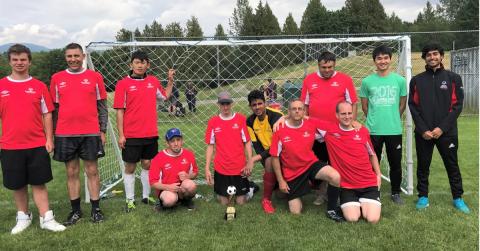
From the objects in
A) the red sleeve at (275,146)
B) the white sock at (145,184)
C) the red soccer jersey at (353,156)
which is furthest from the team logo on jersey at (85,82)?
the red soccer jersey at (353,156)

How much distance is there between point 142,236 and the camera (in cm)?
362

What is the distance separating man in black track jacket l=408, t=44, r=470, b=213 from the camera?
4070 millimetres

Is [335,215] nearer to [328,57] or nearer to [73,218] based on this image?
[328,57]

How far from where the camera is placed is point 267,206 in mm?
4301

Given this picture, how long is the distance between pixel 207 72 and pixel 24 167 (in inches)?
259

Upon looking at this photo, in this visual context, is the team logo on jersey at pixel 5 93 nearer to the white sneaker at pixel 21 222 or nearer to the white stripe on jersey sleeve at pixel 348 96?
the white sneaker at pixel 21 222

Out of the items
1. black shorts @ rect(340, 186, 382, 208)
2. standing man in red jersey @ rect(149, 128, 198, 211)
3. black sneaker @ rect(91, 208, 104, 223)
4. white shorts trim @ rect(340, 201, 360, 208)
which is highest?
standing man in red jersey @ rect(149, 128, 198, 211)

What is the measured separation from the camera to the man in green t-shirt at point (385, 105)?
169 inches

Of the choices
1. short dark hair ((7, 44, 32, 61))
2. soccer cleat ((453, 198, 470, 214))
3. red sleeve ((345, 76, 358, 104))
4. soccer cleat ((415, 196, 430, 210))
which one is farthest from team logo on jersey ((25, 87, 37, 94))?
soccer cleat ((453, 198, 470, 214))

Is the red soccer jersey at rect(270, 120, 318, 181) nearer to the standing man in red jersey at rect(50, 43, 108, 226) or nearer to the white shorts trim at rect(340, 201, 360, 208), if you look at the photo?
the white shorts trim at rect(340, 201, 360, 208)

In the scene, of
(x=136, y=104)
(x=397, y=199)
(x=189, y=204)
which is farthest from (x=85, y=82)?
(x=397, y=199)

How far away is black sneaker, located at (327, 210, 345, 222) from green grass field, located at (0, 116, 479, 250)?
72 mm

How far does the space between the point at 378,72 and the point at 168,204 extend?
2.75 m

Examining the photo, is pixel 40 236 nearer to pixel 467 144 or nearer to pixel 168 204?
pixel 168 204
